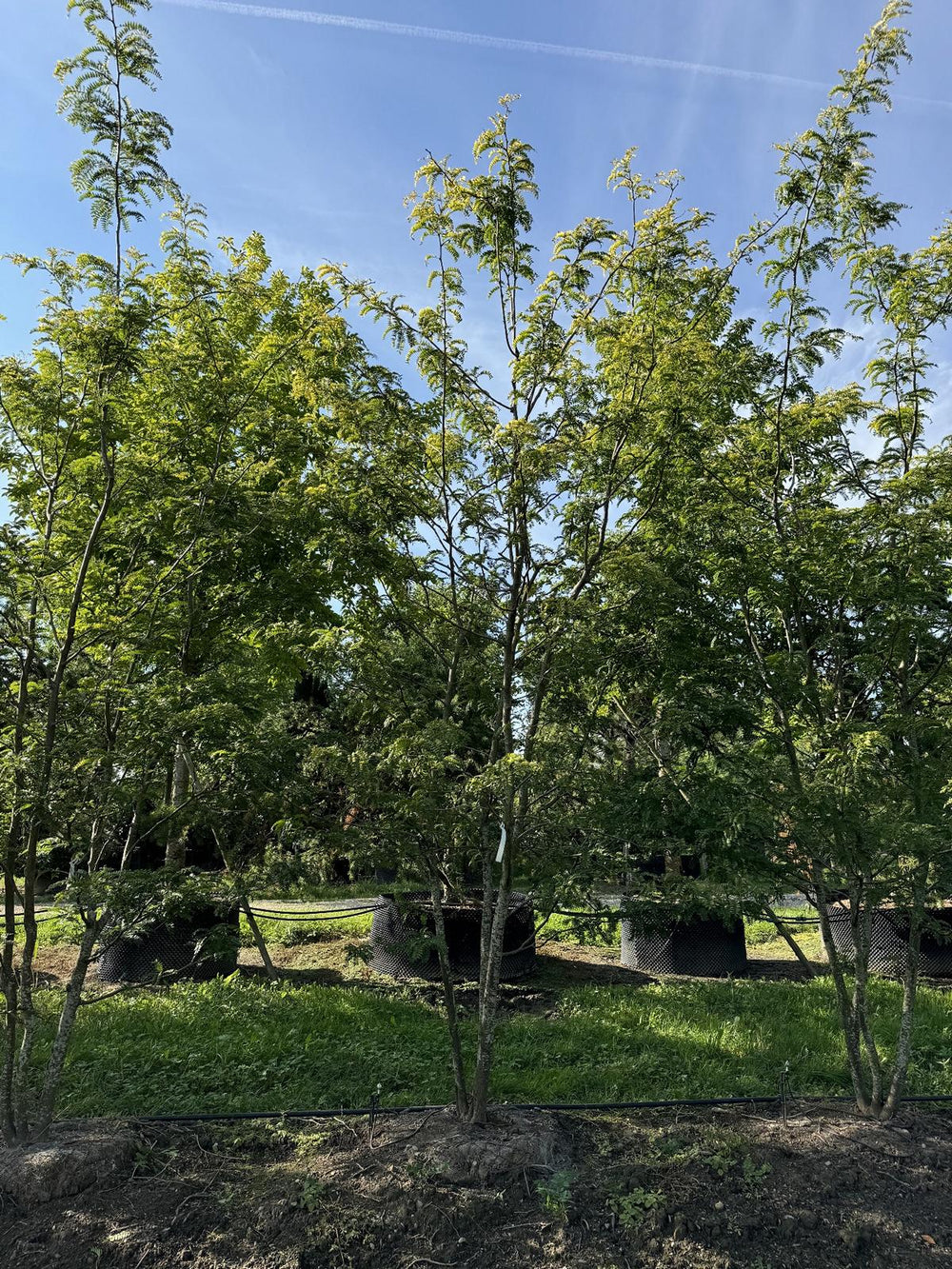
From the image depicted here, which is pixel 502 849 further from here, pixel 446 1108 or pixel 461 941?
pixel 461 941

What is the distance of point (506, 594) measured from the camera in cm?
370

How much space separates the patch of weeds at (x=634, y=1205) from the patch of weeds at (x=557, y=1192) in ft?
0.55

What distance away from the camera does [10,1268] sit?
8.29ft

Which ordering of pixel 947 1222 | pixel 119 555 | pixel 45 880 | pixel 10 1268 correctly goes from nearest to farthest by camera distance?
1. pixel 10 1268
2. pixel 947 1222
3. pixel 119 555
4. pixel 45 880

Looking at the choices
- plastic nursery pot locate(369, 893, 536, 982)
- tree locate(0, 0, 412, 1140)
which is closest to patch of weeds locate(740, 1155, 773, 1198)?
tree locate(0, 0, 412, 1140)

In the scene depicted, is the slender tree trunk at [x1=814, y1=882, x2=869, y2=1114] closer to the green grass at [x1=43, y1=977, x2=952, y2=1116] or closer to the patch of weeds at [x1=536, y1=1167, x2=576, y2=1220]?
the green grass at [x1=43, y1=977, x2=952, y2=1116]

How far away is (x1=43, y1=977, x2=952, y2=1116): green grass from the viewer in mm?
4180

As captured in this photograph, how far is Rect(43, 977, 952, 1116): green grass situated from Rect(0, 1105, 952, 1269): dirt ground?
0.75 metres

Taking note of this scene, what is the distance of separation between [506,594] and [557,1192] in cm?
244

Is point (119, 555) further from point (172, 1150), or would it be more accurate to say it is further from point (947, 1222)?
point (947, 1222)

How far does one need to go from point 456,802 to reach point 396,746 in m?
0.53

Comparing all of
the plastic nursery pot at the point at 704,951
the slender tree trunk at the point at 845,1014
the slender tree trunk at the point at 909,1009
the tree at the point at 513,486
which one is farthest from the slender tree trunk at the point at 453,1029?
the plastic nursery pot at the point at 704,951

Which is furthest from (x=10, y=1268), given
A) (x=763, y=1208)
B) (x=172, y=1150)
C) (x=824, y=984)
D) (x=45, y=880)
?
(x=45, y=880)

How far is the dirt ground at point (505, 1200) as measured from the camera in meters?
2.66
